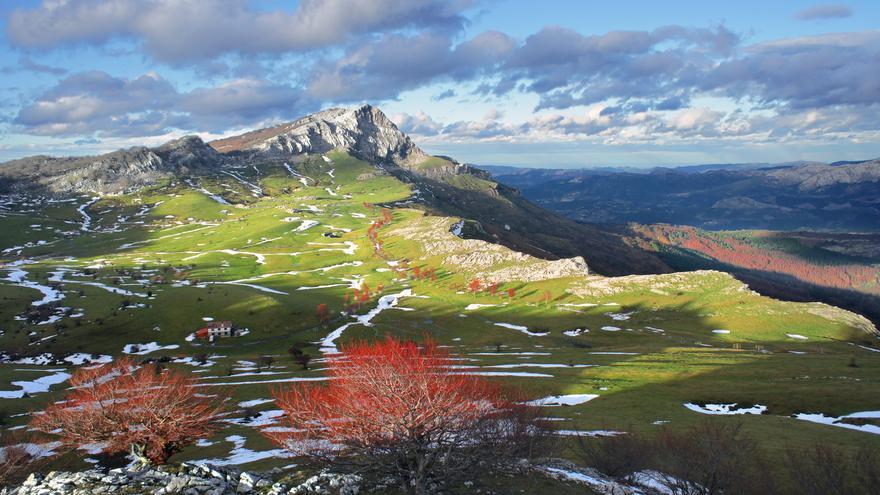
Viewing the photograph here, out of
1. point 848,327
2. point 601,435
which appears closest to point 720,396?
point 601,435

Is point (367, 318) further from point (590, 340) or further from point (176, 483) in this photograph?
point (176, 483)

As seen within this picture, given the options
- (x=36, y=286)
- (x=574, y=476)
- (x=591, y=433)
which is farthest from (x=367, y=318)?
(x=574, y=476)

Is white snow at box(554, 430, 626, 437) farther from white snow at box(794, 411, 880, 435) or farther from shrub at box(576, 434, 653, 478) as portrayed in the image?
white snow at box(794, 411, 880, 435)

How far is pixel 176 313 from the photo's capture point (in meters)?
148

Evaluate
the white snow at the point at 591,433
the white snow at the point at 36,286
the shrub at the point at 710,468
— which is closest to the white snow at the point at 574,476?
the shrub at the point at 710,468

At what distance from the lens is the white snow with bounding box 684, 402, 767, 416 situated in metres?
68.5

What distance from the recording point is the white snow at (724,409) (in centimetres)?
6847

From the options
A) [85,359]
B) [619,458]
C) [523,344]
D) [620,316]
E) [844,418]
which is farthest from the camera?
[620,316]

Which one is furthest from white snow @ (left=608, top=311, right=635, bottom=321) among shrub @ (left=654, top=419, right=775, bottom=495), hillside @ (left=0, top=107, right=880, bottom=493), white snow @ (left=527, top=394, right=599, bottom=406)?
shrub @ (left=654, top=419, right=775, bottom=495)

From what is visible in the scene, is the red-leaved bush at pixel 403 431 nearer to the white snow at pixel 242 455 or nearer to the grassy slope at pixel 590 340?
the white snow at pixel 242 455

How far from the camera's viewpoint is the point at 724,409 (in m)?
69.8

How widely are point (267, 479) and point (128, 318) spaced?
448 ft

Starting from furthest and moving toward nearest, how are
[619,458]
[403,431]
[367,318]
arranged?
[367,318] → [619,458] → [403,431]

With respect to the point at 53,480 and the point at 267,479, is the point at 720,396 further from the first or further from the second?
the point at 53,480
